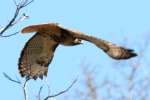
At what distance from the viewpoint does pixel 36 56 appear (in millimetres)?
8328

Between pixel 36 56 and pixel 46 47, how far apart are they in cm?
13

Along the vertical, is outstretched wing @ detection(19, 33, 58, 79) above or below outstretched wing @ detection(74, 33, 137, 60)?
below

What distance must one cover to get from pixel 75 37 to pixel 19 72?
624mm

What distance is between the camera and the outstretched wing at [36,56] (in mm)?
8008

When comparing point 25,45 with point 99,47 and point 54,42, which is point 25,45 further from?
point 99,47

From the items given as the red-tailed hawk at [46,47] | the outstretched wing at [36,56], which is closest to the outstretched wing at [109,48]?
the red-tailed hawk at [46,47]

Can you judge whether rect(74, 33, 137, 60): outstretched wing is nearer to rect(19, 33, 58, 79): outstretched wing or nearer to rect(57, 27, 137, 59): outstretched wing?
rect(57, 27, 137, 59): outstretched wing

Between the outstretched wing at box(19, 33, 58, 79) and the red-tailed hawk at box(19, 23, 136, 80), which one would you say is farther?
the outstretched wing at box(19, 33, 58, 79)

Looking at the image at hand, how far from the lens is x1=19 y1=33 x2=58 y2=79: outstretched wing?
26.3ft

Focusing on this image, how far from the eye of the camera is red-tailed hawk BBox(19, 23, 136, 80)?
7371mm

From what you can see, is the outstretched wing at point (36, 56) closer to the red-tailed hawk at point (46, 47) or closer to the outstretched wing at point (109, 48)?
the red-tailed hawk at point (46, 47)

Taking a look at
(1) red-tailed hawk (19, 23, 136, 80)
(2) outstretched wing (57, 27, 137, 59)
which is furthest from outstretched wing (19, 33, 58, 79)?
(2) outstretched wing (57, 27, 137, 59)

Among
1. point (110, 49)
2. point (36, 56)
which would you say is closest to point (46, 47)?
point (36, 56)

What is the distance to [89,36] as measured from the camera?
7324 millimetres
